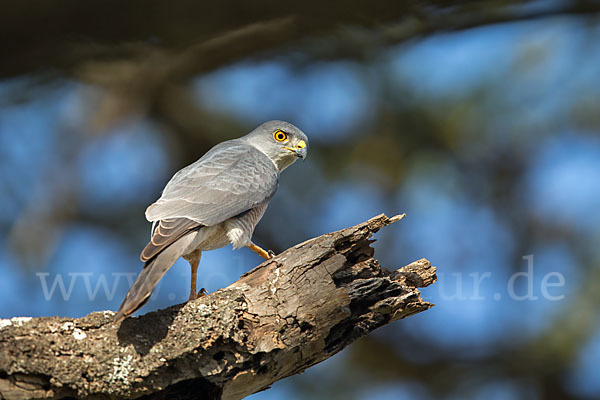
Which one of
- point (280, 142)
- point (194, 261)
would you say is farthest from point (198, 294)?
point (280, 142)

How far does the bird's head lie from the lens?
5.42 m

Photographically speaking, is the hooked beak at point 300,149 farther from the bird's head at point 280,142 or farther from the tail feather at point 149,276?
the tail feather at point 149,276

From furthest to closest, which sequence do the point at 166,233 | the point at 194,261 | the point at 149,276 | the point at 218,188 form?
the point at 194,261 → the point at 218,188 → the point at 166,233 → the point at 149,276

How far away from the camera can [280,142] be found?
544cm

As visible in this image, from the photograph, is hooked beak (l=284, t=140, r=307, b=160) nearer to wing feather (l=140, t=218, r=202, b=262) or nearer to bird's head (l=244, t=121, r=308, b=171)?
bird's head (l=244, t=121, r=308, b=171)

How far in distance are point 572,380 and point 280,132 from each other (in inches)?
177

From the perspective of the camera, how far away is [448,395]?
7211 mm

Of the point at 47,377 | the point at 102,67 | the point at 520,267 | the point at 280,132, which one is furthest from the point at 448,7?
the point at 47,377

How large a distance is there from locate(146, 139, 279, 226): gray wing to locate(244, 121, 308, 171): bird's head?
38 centimetres

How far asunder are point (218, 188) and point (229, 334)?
132cm

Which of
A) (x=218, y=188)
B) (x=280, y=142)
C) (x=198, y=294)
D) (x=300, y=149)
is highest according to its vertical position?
(x=280, y=142)

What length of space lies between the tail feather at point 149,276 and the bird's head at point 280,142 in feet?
5.61

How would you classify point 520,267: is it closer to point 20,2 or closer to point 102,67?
point 102,67

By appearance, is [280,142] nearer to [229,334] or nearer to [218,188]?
[218,188]
